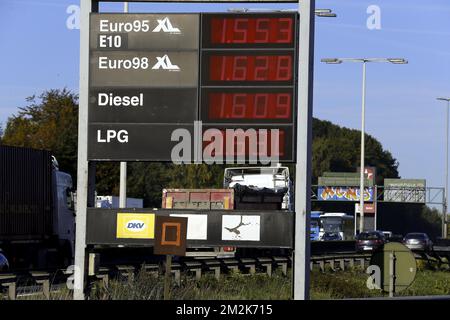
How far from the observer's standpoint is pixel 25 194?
36.0 m

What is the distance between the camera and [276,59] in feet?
52.3

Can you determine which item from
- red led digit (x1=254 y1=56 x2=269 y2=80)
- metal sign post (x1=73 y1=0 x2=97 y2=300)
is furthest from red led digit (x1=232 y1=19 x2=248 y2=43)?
metal sign post (x1=73 y1=0 x2=97 y2=300)

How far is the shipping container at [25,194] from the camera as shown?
34.6m

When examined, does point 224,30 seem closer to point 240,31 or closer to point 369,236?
point 240,31

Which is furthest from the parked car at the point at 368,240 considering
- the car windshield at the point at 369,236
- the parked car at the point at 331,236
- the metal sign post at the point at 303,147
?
the metal sign post at the point at 303,147

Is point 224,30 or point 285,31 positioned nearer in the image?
point 285,31

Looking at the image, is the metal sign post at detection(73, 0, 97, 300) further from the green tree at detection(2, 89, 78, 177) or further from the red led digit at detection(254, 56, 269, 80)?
the green tree at detection(2, 89, 78, 177)

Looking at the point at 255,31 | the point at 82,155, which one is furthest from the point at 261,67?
the point at 82,155

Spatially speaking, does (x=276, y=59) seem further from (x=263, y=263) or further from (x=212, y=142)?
(x=263, y=263)

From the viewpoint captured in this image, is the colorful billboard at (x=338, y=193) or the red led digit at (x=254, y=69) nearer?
the red led digit at (x=254, y=69)

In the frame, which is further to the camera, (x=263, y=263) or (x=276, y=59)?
(x=263, y=263)

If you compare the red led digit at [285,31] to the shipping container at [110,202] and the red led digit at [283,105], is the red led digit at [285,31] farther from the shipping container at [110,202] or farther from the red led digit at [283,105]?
the shipping container at [110,202]
